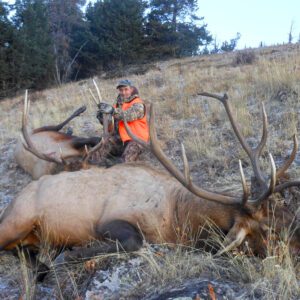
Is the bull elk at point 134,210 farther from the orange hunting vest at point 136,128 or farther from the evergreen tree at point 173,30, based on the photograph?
the evergreen tree at point 173,30

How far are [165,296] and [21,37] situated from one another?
803 inches

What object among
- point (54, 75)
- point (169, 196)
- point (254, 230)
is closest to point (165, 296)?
point (254, 230)

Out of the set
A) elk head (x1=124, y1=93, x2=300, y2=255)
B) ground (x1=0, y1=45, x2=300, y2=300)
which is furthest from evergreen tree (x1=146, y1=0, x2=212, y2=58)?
elk head (x1=124, y1=93, x2=300, y2=255)

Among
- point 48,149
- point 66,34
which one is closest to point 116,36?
point 66,34

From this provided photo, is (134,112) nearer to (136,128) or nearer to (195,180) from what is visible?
(136,128)

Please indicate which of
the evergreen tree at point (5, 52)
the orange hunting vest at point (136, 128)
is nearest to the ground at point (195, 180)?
the orange hunting vest at point (136, 128)

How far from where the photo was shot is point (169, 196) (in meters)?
4.05

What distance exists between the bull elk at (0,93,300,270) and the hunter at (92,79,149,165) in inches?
70.2

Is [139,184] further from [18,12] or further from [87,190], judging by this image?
[18,12]

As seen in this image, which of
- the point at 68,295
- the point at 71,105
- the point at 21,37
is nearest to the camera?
the point at 68,295

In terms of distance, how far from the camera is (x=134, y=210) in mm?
3889

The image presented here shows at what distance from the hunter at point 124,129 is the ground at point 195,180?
0.39 m

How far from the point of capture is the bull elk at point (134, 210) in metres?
3.33

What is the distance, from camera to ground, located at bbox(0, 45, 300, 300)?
278cm
